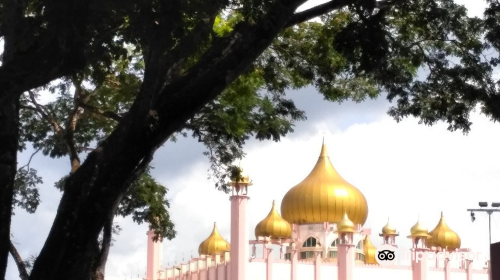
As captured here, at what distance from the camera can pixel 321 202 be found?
43.8 m

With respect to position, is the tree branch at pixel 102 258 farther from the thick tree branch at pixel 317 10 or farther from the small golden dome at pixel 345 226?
the small golden dome at pixel 345 226

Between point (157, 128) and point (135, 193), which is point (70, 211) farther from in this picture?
point (135, 193)

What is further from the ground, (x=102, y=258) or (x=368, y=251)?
(x=368, y=251)

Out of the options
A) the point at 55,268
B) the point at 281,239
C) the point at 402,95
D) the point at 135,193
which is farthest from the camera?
the point at 281,239

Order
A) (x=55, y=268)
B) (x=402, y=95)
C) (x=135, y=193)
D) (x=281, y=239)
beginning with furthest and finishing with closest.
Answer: (x=281, y=239) → (x=135, y=193) → (x=402, y=95) → (x=55, y=268)

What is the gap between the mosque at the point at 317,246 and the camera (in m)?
40.0

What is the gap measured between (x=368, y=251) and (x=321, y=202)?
3339 millimetres

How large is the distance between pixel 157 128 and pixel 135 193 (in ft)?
22.9

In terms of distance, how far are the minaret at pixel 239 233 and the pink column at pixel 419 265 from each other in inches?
278

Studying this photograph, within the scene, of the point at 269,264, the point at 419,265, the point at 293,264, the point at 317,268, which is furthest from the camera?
the point at 419,265

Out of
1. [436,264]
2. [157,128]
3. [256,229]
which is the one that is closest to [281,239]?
[256,229]

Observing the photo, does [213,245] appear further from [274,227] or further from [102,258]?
[102,258]

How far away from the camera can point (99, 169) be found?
923cm

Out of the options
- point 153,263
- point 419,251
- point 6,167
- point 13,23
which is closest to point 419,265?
point 419,251
